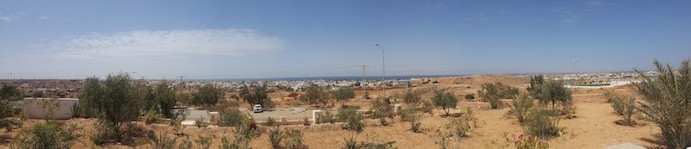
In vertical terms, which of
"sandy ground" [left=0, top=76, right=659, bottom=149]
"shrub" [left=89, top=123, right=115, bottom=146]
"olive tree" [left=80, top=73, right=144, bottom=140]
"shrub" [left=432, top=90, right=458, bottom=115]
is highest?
"olive tree" [left=80, top=73, right=144, bottom=140]

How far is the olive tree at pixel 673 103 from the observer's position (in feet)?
39.8

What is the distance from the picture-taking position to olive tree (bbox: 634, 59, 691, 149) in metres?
12.1

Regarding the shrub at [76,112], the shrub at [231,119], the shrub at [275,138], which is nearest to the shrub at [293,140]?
the shrub at [275,138]

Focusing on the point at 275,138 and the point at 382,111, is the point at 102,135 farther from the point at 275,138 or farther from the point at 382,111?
the point at 382,111

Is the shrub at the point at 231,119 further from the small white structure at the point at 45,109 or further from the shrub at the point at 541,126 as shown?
the shrub at the point at 541,126

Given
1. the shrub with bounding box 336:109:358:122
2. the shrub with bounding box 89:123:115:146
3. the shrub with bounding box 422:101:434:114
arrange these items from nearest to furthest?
the shrub with bounding box 89:123:115:146, the shrub with bounding box 336:109:358:122, the shrub with bounding box 422:101:434:114

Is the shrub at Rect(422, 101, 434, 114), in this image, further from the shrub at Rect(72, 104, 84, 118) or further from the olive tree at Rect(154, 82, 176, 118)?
the shrub at Rect(72, 104, 84, 118)

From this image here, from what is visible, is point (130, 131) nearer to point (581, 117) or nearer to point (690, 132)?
point (690, 132)

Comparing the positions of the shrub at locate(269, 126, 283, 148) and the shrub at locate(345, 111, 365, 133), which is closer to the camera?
the shrub at locate(269, 126, 283, 148)

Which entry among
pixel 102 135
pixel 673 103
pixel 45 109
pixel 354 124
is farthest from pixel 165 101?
pixel 673 103

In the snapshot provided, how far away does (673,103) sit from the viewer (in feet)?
40.2

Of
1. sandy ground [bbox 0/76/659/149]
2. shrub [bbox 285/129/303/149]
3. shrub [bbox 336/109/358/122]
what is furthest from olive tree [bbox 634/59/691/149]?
shrub [bbox 285/129/303/149]

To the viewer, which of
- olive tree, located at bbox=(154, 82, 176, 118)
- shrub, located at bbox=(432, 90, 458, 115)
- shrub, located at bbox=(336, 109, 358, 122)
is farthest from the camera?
shrub, located at bbox=(432, 90, 458, 115)

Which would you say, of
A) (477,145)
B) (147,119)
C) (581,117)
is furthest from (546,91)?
(147,119)
